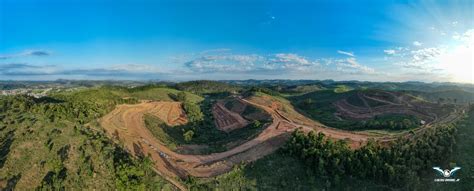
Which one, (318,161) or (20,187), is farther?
(318,161)

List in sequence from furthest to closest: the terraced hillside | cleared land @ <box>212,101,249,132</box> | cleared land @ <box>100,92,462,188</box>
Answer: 1. cleared land @ <box>212,101,249,132</box>
2. the terraced hillside
3. cleared land @ <box>100,92,462,188</box>

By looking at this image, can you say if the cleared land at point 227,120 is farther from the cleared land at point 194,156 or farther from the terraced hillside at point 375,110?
the terraced hillside at point 375,110

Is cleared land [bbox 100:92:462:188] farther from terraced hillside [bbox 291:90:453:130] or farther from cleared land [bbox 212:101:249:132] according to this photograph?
cleared land [bbox 212:101:249:132]

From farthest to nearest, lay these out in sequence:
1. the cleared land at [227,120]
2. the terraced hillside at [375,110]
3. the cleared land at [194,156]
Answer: the cleared land at [227,120] < the terraced hillside at [375,110] < the cleared land at [194,156]

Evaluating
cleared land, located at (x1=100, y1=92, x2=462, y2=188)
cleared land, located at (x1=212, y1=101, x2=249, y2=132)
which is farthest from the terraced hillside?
cleared land, located at (x1=212, y1=101, x2=249, y2=132)

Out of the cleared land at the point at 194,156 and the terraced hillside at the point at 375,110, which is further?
the terraced hillside at the point at 375,110

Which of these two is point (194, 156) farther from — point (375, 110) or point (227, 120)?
point (375, 110)

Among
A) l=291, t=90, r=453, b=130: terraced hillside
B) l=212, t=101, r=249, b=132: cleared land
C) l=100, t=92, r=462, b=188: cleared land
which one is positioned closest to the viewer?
l=100, t=92, r=462, b=188: cleared land

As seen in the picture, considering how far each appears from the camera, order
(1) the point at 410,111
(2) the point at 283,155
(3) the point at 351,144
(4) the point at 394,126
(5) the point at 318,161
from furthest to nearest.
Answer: (1) the point at 410,111 < (4) the point at 394,126 < (3) the point at 351,144 < (2) the point at 283,155 < (5) the point at 318,161

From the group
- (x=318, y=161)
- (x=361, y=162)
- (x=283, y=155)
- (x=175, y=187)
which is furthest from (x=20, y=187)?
(x=361, y=162)

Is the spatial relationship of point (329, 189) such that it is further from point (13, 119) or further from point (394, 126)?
point (13, 119)

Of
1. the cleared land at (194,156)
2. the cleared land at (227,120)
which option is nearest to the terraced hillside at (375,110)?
the cleared land at (194,156)
